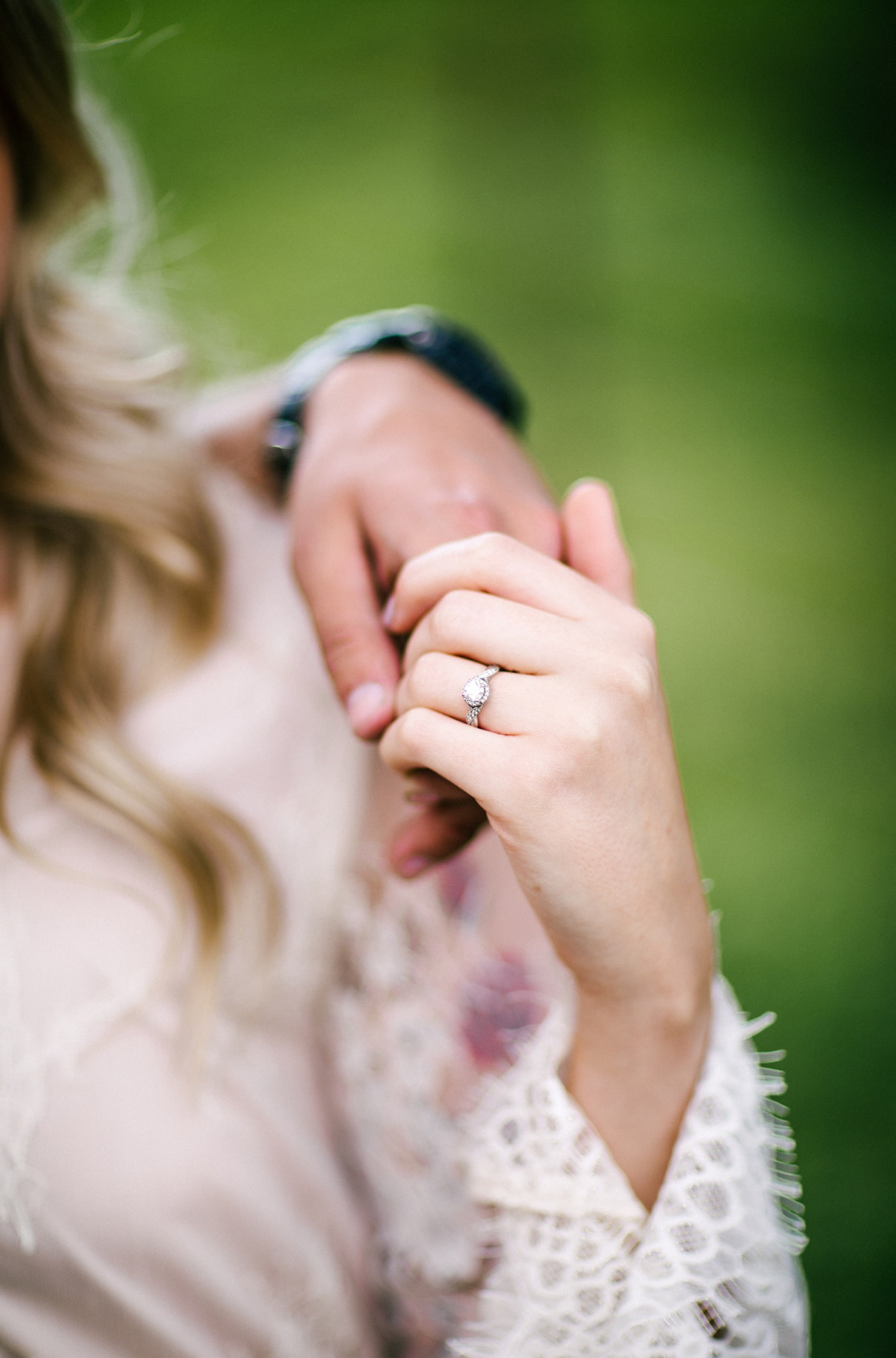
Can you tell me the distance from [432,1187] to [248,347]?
10.2 ft

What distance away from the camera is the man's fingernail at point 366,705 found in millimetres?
749

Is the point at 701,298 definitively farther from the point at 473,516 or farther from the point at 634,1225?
the point at 634,1225

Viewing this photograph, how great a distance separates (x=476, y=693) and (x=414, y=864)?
23cm

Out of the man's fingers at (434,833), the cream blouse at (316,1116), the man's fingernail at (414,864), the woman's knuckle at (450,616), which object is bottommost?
the cream blouse at (316,1116)

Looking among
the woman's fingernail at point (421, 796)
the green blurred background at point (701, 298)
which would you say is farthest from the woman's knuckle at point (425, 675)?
the green blurred background at point (701, 298)

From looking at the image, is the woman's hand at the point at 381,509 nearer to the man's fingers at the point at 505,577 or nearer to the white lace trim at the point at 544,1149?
the man's fingers at the point at 505,577

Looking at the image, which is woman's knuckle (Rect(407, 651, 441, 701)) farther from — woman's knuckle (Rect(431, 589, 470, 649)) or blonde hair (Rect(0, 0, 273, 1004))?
blonde hair (Rect(0, 0, 273, 1004))

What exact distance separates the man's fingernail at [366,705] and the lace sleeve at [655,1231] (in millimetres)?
339

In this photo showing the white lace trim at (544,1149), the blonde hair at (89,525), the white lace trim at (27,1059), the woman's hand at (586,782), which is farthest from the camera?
the blonde hair at (89,525)

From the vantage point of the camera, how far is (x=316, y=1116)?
108 cm

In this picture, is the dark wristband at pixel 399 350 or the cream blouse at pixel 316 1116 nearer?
the cream blouse at pixel 316 1116

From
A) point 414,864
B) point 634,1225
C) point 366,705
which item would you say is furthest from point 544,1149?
point 366,705

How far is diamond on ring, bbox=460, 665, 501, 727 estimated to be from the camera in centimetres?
64

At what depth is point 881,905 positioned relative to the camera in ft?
7.50
